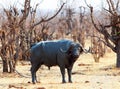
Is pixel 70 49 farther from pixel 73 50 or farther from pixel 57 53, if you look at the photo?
pixel 57 53

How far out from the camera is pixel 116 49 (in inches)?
1137

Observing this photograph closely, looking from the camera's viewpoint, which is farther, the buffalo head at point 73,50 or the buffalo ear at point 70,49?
the buffalo ear at point 70,49

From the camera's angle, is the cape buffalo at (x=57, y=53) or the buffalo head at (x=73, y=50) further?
the cape buffalo at (x=57, y=53)

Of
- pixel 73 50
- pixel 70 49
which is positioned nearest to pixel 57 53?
pixel 70 49

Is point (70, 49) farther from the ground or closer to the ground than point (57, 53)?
farther from the ground

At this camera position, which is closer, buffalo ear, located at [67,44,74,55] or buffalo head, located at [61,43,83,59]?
buffalo head, located at [61,43,83,59]

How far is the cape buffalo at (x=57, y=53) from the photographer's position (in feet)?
54.9

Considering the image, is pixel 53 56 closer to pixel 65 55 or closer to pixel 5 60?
pixel 65 55

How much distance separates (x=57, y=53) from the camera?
1717 centimetres

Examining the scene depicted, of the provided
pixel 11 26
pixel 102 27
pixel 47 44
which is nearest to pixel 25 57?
pixel 102 27

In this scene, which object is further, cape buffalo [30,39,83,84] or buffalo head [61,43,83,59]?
cape buffalo [30,39,83,84]

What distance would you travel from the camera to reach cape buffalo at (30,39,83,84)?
659 inches

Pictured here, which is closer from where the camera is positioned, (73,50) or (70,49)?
(73,50)

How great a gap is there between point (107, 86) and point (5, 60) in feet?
34.1
